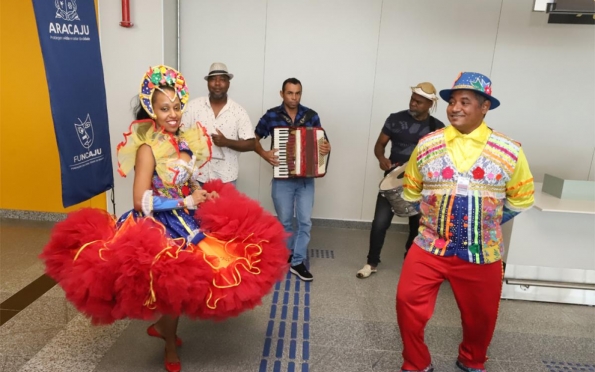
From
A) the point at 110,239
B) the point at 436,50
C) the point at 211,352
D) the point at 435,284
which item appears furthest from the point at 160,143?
the point at 436,50

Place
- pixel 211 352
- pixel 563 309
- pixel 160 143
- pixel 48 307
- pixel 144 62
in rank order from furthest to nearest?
pixel 144 62 → pixel 563 309 → pixel 48 307 → pixel 211 352 → pixel 160 143

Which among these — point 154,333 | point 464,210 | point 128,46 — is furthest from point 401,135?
point 128,46

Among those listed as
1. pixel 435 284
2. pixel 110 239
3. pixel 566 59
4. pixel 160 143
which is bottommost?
pixel 435 284

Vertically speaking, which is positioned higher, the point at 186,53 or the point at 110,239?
the point at 186,53

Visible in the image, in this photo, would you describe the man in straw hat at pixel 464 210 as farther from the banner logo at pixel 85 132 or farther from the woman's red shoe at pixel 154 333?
the banner logo at pixel 85 132

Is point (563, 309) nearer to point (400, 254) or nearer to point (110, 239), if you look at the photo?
point (400, 254)

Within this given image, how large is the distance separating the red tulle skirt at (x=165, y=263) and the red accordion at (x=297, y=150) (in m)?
1.13

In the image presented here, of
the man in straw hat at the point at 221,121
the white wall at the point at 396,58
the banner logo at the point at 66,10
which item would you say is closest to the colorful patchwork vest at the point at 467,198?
the man in straw hat at the point at 221,121

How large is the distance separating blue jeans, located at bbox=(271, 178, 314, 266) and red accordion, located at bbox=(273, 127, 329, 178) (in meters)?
0.12

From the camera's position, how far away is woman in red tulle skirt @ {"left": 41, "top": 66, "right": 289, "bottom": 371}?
1844 millimetres

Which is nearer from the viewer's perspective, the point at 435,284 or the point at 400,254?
the point at 435,284

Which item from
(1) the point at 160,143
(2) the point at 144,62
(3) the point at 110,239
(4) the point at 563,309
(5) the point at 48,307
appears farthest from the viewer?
(2) the point at 144,62

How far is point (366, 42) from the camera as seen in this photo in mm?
4473

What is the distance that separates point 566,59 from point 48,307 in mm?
5315
